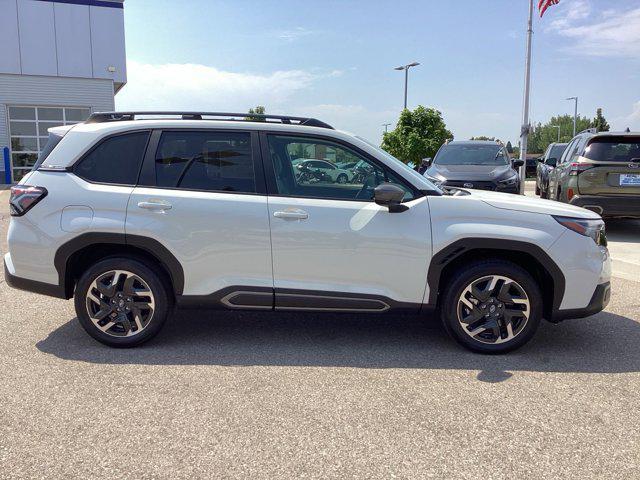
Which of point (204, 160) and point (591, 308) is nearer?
point (591, 308)

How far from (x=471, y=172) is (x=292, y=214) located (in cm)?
741

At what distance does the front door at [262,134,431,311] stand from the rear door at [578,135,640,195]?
633cm

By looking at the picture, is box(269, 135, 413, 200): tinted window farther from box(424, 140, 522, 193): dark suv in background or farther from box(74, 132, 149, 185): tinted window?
box(424, 140, 522, 193): dark suv in background

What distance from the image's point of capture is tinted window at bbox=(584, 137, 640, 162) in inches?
356

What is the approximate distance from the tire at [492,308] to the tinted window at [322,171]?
769mm

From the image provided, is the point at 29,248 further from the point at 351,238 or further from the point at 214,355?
the point at 351,238

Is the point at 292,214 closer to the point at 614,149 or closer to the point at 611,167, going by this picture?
the point at 611,167

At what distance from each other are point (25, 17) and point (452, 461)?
27278 millimetres

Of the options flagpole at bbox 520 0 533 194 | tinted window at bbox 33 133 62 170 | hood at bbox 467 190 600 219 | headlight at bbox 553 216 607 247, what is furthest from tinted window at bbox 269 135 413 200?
flagpole at bbox 520 0 533 194

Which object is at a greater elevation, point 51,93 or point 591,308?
point 51,93

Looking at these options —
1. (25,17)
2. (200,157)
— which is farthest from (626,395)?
(25,17)

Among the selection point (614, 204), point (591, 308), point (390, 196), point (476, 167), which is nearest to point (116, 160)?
point (390, 196)

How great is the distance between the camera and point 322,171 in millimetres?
4328

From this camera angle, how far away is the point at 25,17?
78.9 ft
